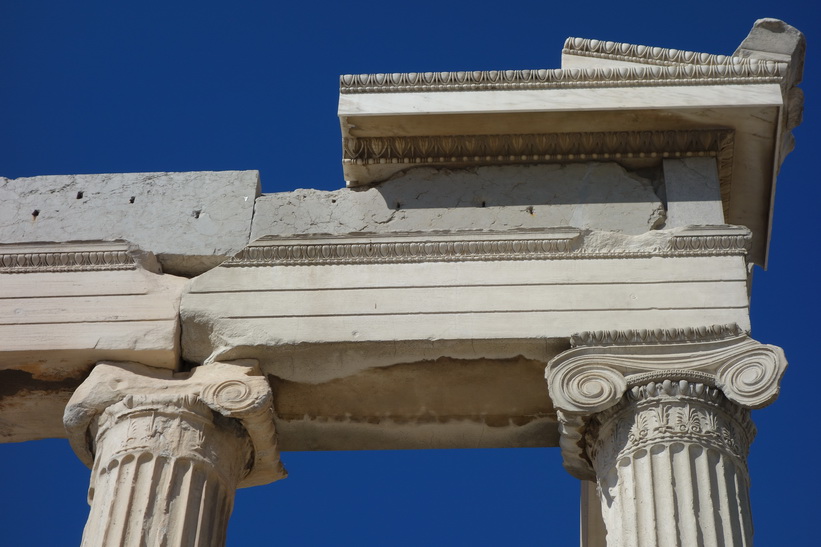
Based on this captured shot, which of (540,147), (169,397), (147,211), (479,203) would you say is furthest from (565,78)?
(169,397)

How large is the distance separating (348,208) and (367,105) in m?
0.81

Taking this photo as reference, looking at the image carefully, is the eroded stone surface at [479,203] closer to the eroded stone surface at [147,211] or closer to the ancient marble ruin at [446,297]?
the ancient marble ruin at [446,297]

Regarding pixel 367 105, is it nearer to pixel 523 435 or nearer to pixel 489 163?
pixel 489 163

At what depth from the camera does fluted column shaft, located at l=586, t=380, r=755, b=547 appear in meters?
9.18

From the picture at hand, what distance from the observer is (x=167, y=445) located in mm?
9758

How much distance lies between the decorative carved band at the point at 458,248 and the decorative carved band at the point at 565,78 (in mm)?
1349

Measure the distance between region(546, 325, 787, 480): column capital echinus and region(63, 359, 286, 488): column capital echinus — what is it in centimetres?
207

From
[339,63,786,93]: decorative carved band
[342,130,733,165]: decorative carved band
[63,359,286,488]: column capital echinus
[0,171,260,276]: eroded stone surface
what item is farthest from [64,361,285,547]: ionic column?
[339,63,786,93]: decorative carved band

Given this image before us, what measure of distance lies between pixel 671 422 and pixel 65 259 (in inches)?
181

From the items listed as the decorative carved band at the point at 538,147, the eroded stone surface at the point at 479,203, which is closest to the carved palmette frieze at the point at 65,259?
the eroded stone surface at the point at 479,203

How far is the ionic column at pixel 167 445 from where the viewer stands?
31.0 ft

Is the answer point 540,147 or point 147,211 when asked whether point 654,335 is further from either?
point 147,211

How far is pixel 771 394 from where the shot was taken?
31.9ft

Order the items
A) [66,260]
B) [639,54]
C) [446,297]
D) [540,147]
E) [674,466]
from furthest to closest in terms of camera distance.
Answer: [639,54]
[540,147]
[66,260]
[446,297]
[674,466]
